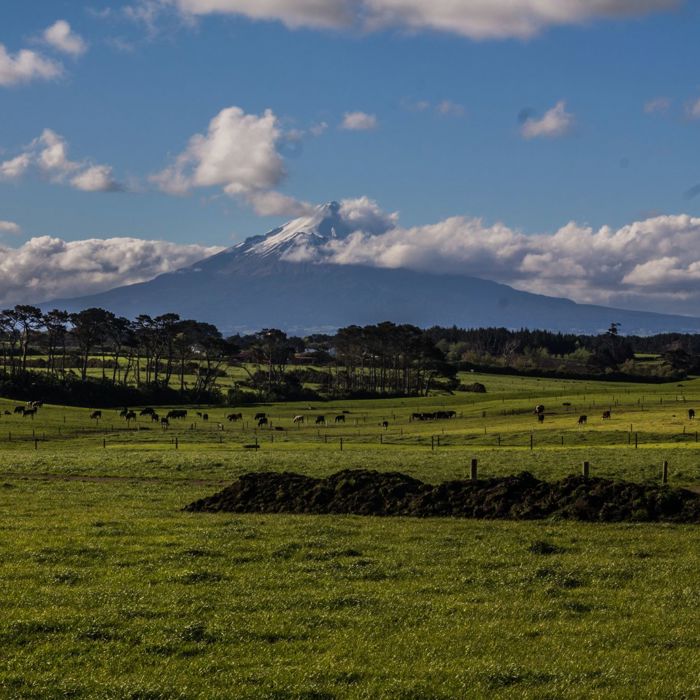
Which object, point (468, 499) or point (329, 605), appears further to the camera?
point (468, 499)

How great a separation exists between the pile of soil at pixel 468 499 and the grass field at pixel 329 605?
1466 millimetres

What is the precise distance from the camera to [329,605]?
1642 centimetres

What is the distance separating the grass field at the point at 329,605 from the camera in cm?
1233

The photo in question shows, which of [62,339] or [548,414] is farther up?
[62,339]

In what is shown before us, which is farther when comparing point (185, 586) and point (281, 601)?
point (185, 586)

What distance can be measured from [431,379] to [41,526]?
535 feet

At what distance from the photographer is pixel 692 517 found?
2881 centimetres

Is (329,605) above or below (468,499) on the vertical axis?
above

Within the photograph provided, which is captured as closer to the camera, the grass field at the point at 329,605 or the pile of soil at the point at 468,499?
the grass field at the point at 329,605

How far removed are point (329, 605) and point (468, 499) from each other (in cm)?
1537

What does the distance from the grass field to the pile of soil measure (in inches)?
57.7

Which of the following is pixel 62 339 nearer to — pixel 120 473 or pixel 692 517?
pixel 120 473

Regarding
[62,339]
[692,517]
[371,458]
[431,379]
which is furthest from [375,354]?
[692,517]

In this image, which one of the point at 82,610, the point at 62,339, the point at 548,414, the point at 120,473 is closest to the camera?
the point at 82,610
